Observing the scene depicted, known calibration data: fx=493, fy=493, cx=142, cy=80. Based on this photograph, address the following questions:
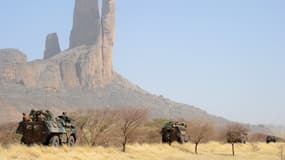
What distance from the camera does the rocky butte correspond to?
13438 centimetres

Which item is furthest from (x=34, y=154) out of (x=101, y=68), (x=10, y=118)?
(x=101, y=68)

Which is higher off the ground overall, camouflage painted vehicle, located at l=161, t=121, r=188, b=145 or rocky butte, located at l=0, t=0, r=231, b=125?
rocky butte, located at l=0, t=0, r=231, b=125

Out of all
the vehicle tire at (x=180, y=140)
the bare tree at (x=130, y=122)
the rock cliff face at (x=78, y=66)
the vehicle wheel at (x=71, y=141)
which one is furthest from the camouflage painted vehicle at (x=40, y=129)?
the rock cliff face at (x=78, y=66)

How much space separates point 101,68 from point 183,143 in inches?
5101

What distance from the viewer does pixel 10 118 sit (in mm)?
105688

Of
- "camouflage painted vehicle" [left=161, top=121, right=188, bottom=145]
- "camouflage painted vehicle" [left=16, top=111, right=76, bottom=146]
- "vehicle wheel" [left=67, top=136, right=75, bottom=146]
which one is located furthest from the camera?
"camouflage painted vehicle" [left=161, top=121, right=188, bottom=145]

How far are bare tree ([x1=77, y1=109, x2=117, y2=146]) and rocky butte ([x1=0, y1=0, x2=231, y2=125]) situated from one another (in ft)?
222

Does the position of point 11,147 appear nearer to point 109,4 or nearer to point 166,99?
point 166,99

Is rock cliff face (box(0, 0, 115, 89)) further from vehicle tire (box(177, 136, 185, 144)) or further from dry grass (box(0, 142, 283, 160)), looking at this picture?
vehicle tire (box(177, 136, 185, 144))

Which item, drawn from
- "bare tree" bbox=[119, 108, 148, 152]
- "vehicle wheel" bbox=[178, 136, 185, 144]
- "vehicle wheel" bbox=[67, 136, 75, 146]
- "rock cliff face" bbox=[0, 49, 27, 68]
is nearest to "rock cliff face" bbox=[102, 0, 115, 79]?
"rock cliff face" bbox=[0, 49, 27, 68]

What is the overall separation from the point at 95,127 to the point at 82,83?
124263 millimetres

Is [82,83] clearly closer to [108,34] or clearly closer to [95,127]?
[108,34]

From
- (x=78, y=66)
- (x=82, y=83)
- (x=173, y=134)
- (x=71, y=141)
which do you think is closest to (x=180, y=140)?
(x=173, y=134)

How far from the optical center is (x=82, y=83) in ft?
558
